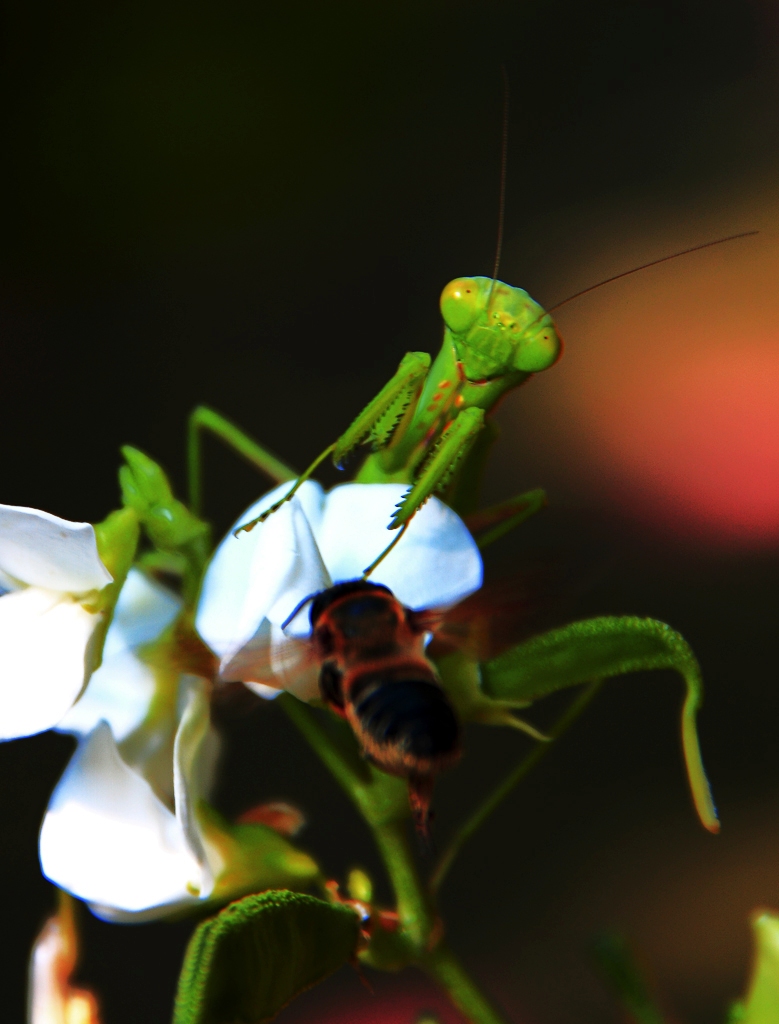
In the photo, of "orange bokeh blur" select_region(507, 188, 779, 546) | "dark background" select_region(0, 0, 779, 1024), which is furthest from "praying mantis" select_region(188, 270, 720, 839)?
"orange bokeh blur" select_region(507, 188, 779, 546)

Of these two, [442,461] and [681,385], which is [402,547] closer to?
[442,461]

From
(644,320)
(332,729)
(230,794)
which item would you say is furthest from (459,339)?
(644,320)

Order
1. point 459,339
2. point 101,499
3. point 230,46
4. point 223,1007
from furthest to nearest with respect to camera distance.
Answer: point 230,46
point 101,499
point 459,339
point 223,1007

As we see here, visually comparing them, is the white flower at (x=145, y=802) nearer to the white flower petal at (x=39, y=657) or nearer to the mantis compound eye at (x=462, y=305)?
the white flower petal at (x=39, y=657)

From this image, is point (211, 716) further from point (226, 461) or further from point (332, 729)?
point (226, 461)

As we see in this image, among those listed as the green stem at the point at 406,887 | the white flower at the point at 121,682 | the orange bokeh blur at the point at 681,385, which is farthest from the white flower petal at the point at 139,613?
the orange bokeh blur at the point at 681,385

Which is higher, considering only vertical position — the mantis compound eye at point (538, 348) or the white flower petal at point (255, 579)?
the mantis compound eye at point (538, 348)
